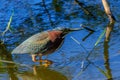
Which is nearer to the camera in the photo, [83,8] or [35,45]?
[35,45]

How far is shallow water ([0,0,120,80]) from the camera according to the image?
5297 millimetres

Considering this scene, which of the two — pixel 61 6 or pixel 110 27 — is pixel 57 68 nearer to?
pixel 110 27

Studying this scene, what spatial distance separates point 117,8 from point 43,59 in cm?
231

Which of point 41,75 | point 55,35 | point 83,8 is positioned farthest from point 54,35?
point 83,8

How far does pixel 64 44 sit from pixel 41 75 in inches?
37.1

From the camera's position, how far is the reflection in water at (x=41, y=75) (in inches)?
208

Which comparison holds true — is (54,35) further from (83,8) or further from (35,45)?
(83,8)

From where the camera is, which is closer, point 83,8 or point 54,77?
point 54,77

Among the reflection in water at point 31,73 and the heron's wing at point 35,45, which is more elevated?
the heron's wing at point 35,45

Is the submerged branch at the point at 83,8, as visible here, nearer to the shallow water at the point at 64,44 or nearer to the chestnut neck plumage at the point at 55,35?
the shallow water at the point at 64,44

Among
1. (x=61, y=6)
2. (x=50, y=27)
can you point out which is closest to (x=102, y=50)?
(x=50, y=27)

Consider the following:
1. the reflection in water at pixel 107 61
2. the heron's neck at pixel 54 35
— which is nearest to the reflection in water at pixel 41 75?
the heron's neck at pixel 54 35

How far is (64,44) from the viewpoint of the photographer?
6211 mm

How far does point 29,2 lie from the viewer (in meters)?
8.30
